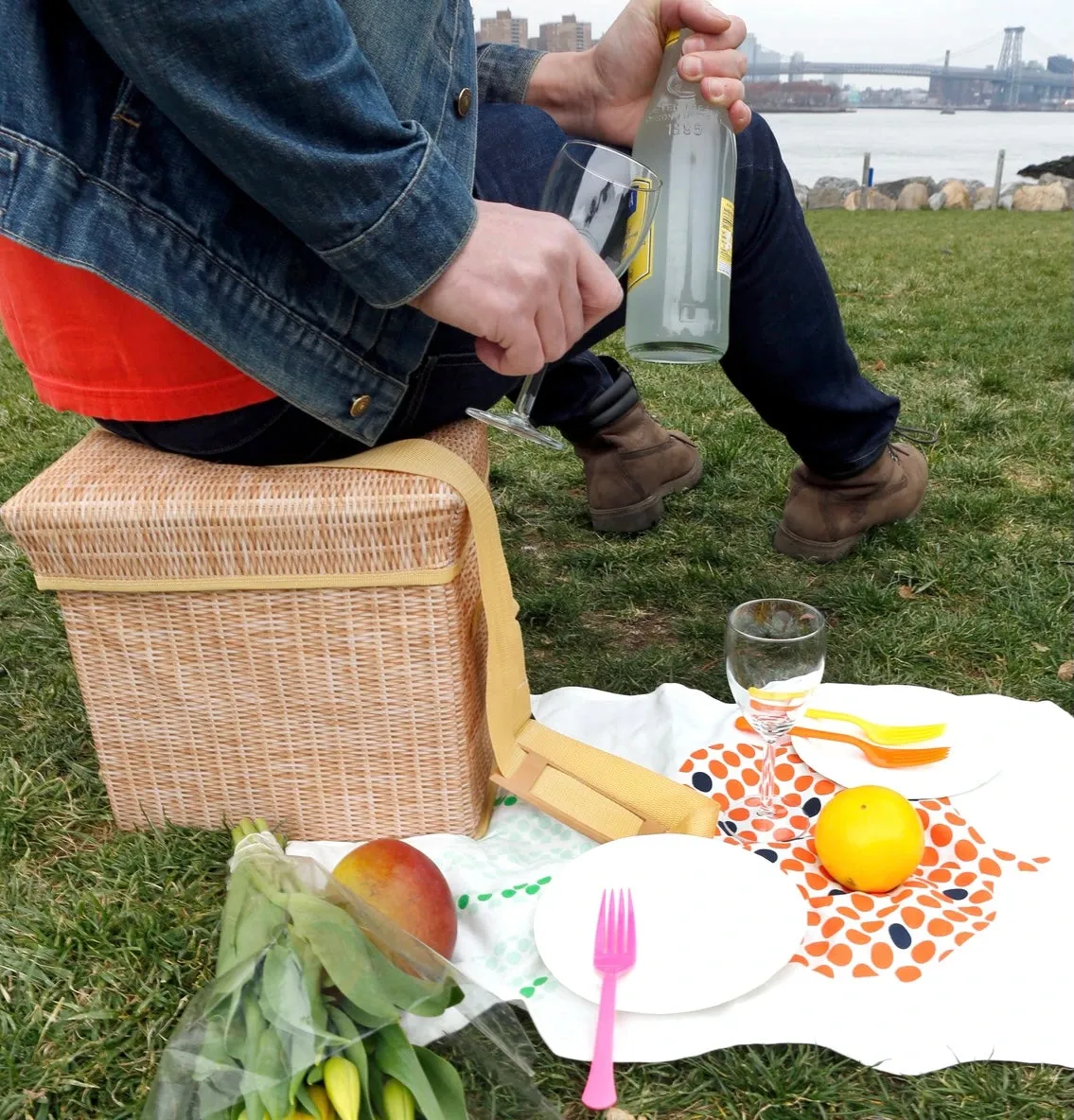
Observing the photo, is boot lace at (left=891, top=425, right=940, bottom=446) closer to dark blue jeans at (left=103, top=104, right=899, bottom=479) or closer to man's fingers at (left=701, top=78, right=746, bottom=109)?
dark blue jeans at (left=103, top=104, right=899, bottom=479)

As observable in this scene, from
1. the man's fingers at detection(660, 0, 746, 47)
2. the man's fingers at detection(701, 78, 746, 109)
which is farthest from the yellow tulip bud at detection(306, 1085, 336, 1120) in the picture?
the man's fingers at detection(660, 0, 746, 47)

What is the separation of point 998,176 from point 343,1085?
65.8ft

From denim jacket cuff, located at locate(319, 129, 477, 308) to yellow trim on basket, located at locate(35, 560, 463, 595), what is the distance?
1.16 feet

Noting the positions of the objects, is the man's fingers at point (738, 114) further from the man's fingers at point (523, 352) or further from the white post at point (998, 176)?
the white post at point (998, 176)

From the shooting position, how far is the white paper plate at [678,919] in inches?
47.8

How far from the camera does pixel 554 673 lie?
2023 millimetres

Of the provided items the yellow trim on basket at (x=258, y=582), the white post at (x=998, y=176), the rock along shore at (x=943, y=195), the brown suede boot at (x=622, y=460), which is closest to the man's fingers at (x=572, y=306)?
the yellow trim on basket at (x=258, y=582)

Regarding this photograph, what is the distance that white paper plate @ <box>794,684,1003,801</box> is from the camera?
5.13 ft

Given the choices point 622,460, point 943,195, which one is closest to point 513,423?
point 622,460

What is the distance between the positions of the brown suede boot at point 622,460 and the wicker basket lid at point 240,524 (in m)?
1.18

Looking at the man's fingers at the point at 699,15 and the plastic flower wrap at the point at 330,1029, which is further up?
the man's fingers at the point at 699,15

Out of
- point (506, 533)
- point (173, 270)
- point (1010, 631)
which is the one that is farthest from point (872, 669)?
point (173, 270)

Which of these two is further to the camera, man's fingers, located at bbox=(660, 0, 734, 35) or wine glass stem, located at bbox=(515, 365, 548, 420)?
man's fingers, located at bbox=(660, 0, 734, 35)

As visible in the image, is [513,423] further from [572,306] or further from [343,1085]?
Answer: [343,1085]
